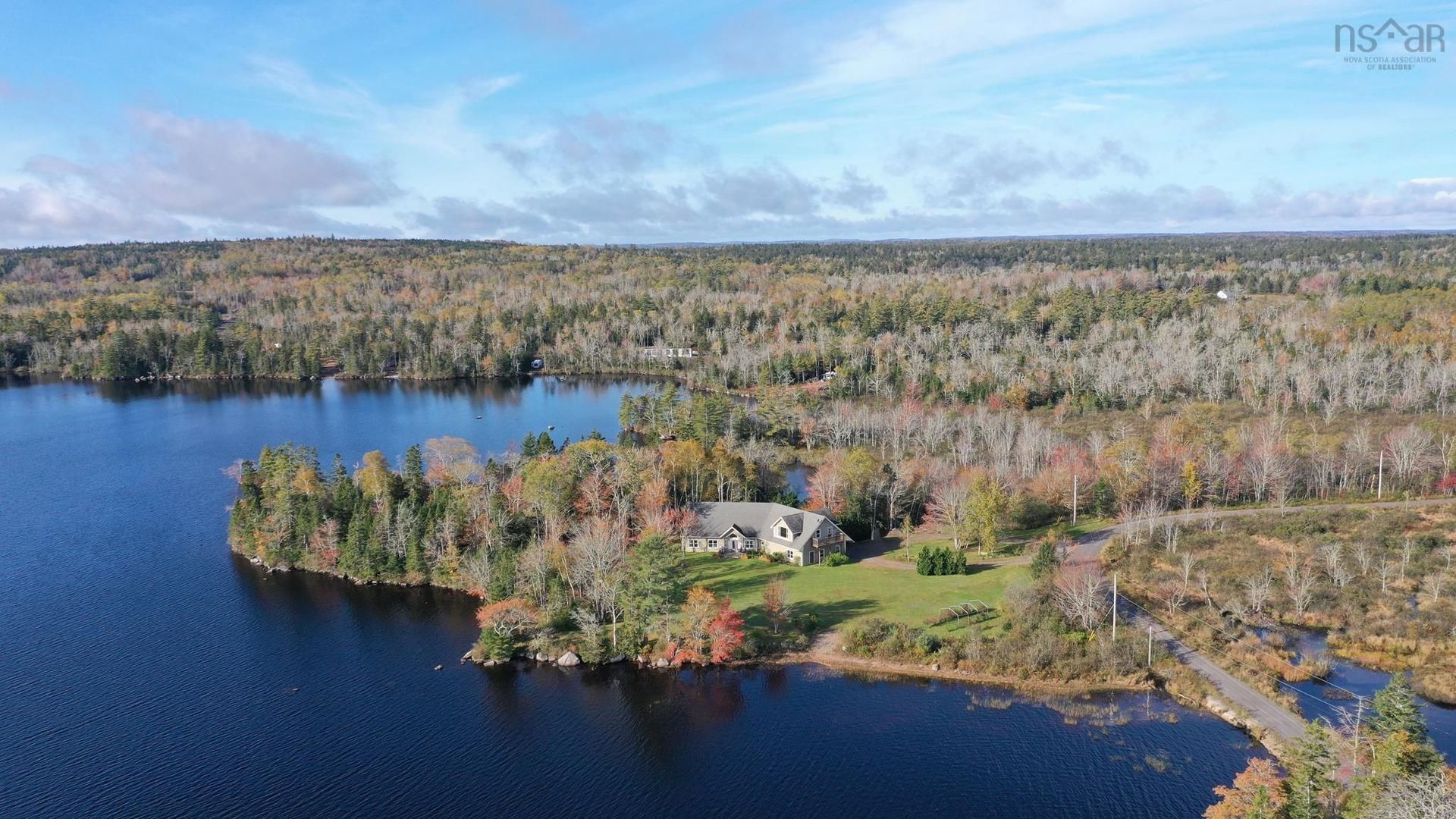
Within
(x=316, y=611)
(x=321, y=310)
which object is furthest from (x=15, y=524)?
(x=321, y=310)

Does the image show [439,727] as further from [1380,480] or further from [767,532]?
[1380,480]

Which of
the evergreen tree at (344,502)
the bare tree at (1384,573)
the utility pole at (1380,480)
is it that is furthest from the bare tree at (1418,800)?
the evergreen tree at (344,502)

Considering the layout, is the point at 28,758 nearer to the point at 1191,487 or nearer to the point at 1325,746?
the point at 1325,746

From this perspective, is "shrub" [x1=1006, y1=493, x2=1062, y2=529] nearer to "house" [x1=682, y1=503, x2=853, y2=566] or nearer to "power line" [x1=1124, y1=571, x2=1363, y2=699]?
"power line" [x1=1124, y1=571, x2=1363, y2=699]

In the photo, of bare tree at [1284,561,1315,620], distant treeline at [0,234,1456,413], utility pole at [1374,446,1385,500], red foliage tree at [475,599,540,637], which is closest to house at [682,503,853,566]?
red foliage tree at [475,599,540,637]

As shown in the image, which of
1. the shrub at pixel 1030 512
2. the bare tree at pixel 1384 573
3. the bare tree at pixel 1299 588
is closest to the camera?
the bare tree at pixel 1299 588

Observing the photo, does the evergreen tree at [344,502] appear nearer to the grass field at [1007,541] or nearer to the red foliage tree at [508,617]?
the red foliage tree at [508,617]
